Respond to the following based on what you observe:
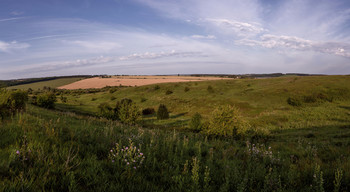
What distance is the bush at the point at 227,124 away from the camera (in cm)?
1496

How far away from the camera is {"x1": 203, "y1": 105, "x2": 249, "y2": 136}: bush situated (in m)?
15.0

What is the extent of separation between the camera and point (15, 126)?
436cm

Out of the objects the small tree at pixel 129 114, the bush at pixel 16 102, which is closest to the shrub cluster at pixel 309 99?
the small tree at pixel 129 114

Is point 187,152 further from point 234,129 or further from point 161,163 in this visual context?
point 234,129

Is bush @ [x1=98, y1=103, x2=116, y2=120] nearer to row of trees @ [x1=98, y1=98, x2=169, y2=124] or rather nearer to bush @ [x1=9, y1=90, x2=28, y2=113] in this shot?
row of trees @ [x1=98, y1=98, x2=169, y2=124]

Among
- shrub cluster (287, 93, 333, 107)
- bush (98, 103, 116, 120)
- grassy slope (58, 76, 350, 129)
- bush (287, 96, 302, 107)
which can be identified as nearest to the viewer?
grassy slope (58, 76, 350, 129)

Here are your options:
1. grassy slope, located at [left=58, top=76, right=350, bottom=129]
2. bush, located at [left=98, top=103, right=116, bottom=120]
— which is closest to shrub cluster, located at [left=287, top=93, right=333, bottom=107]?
grassy slope, located at [left=58, top=76, right=350, bottom=129]

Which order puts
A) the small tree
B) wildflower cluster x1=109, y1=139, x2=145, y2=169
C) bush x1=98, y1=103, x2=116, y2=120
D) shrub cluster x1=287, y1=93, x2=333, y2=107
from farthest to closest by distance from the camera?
1. shrub cluster x1=287, y1=93, x2=333, y2=107
2. bush x1=98, y1=103, x2=116, y2=120
3. the small tree
4. wildflower cluster x1=109, y1=139, x2=145, y2=169

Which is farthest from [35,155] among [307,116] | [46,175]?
[307,116]

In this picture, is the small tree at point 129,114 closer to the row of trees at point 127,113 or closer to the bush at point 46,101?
the row of trees at point 127,113

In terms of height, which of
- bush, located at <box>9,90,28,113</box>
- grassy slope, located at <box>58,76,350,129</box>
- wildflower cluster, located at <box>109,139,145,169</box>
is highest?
bush, located at <box>9,90,28,113</box>

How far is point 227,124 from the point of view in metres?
15.1

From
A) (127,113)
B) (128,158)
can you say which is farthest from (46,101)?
(128,158)

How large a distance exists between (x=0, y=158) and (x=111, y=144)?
2.07 metres
